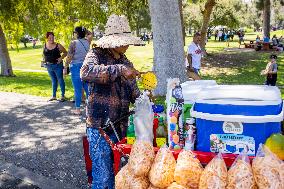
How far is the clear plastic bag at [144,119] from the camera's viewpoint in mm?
3439

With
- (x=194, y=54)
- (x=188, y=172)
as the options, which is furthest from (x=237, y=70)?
(x=188, y=172)

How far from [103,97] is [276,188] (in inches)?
71.2

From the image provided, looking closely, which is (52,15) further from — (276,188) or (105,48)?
(276,188)

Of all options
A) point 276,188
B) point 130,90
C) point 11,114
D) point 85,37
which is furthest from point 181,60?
point 276,188

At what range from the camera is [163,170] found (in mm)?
3047

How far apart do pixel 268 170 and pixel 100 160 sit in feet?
5.59

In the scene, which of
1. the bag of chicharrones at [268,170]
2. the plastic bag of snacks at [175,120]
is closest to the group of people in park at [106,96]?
the plastic bag of snacks at [175,120]

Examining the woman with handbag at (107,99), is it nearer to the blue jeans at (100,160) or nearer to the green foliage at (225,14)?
the blue jeans at (100,160)

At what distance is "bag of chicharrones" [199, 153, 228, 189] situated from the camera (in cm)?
284

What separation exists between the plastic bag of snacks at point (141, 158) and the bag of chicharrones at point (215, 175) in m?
0.45

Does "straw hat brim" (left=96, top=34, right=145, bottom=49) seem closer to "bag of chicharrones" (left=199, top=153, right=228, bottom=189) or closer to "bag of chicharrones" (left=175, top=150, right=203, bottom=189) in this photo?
"bag of chicharrones" (left=175, top=150, right=203, bottom=189)

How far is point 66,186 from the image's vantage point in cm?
555

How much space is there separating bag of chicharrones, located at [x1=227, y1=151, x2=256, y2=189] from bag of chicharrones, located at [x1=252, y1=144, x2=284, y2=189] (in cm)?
4

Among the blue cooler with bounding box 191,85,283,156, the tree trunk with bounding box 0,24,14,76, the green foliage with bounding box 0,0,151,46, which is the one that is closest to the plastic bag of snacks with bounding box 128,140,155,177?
the blue cooler with bounding box 191,85,283,156
